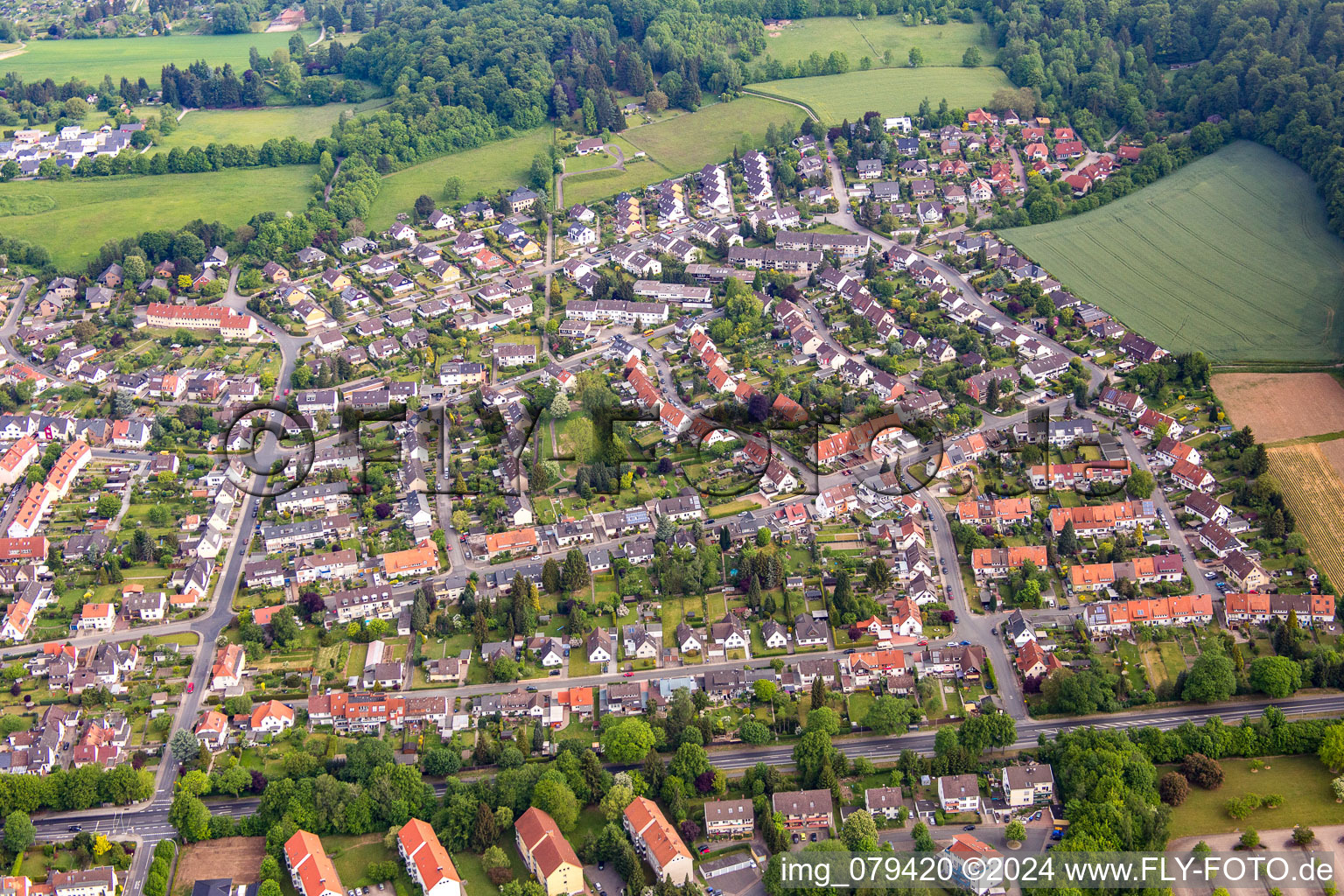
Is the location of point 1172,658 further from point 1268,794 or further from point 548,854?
point 548,854

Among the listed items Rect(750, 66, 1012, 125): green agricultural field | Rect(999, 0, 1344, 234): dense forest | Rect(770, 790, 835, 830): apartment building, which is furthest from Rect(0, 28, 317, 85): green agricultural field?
Rect(770, 790, 835, 830): apartment building

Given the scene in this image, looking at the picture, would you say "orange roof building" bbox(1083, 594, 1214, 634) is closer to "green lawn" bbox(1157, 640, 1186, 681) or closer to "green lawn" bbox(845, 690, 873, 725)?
"green lawn" bbox(1157, 640, 1186, 681)

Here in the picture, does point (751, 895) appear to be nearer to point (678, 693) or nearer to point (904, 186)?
point (678, 693)

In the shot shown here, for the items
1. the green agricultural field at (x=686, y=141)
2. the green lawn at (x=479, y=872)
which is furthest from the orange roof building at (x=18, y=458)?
the green agricultural field at (x=686, y=141)

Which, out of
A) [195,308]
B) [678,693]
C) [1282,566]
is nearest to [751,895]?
[678,693]

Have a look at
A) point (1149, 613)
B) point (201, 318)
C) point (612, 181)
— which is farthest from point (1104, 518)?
point (201, 318)
